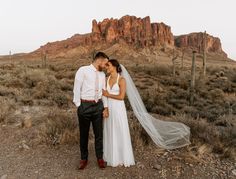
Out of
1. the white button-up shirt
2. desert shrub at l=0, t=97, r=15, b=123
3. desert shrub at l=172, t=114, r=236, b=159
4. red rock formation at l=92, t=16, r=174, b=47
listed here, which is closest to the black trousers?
→ the white button-up shirt

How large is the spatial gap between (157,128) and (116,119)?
4.50ft

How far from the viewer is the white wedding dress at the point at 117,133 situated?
4805 millimetres

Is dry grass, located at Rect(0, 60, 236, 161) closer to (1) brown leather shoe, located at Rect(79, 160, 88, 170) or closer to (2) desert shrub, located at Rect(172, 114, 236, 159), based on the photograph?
(2) desert shrub, located at Rect(172, 114, 236, 159)

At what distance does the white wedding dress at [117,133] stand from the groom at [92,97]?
0.48 ft

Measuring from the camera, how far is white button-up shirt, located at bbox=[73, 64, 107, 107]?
4.46m

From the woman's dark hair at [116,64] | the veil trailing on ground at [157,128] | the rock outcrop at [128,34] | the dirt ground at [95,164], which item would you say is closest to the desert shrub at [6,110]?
the dirt ground at [95,164]

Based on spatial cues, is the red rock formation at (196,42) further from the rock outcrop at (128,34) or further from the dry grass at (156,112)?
the dry grass at (156,112)

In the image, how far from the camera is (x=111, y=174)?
469 cm

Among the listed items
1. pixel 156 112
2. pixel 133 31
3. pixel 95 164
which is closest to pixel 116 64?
pixel 95 164

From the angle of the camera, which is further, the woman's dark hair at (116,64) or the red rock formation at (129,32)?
the red rock formation at (129,32)

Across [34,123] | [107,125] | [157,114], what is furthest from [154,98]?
[107,125]

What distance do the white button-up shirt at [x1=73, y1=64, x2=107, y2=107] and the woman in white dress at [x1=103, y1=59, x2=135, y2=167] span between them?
262 mm

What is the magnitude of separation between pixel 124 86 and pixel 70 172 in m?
1.76

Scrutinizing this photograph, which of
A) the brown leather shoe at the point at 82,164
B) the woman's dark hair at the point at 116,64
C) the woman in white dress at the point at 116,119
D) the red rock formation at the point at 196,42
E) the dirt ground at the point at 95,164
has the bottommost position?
the dirt ground at the point at 95,164
